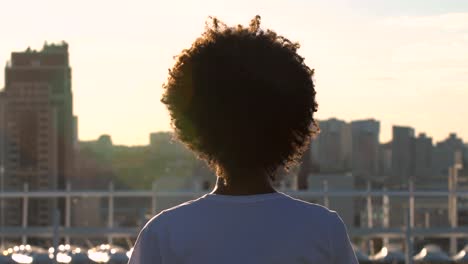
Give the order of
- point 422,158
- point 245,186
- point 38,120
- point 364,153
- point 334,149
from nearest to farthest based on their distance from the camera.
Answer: point 245,186
point 334,149
point 364,153
point 422,158
point 38,120

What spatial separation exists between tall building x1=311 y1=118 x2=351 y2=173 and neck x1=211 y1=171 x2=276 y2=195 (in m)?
41.3

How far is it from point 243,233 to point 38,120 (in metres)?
87.3

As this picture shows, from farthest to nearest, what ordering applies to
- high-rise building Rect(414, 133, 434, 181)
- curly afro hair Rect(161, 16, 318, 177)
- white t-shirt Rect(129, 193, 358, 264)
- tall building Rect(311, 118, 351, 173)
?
1. high-rise building Rect(414, 133, 434, 181)
2. tall building Rect(311, 118, 351, 173)
3. curly afro hair Rect(161, 16, 318, 177)
4. white t-shirt Rect(129, 193, 358, 264)

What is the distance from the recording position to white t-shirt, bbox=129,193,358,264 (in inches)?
101

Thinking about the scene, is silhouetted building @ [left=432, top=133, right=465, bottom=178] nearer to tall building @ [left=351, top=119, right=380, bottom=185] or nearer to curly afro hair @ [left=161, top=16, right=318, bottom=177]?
tall building @ [left=351, top=119, right=380, bottom=185]

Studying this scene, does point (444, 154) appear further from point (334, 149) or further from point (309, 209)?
point (309, 209)

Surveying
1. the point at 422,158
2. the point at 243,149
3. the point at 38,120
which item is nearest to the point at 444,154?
the point at 422,158

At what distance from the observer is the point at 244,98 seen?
2682 millimetres

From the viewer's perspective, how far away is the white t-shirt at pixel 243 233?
8.45 feet

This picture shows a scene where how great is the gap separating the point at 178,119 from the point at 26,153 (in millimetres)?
93338

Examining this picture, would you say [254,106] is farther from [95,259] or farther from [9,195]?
[9,195]

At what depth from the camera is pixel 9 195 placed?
13273 millimetres

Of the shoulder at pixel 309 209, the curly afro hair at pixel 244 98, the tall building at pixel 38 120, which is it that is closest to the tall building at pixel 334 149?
the tall building at pixel 38 120

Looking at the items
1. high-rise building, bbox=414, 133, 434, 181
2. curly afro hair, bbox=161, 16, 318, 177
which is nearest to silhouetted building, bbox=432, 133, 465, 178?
high-rise building, bbox=414, 133, 434, 181
